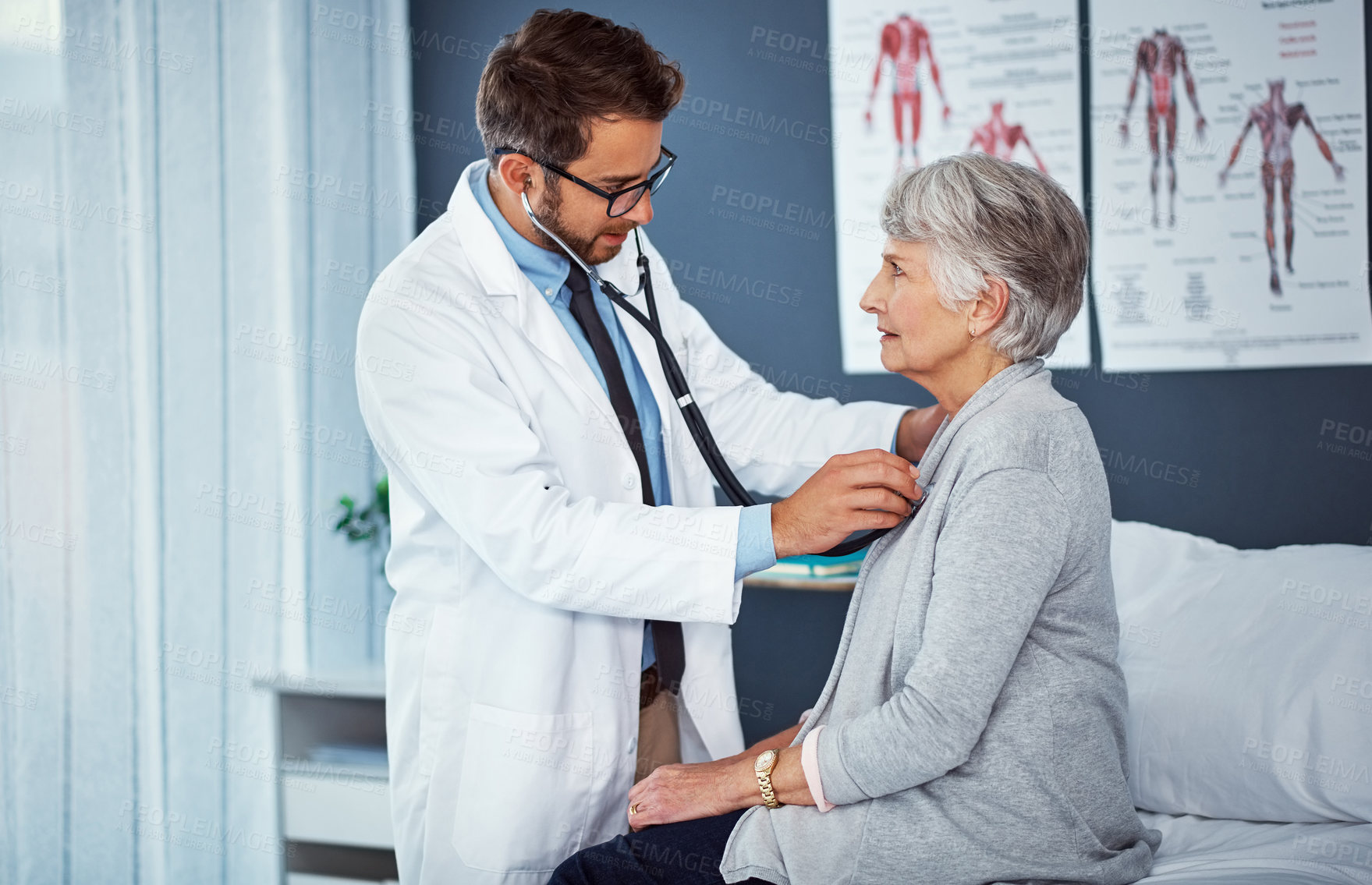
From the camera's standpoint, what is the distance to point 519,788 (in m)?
1.36

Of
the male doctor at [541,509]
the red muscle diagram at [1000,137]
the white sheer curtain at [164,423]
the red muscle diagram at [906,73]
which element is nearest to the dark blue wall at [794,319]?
the red muscle diagram at [906,73]

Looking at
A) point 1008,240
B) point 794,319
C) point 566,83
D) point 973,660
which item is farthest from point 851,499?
point 794,319

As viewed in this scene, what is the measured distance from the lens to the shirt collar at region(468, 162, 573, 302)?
1535 mm

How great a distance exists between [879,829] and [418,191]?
7.02ft

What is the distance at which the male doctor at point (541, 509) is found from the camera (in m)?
1.28

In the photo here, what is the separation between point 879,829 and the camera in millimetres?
1099

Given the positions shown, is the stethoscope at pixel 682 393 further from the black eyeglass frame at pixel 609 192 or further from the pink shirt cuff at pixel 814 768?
the pink shirt cuff at pixel 814 768

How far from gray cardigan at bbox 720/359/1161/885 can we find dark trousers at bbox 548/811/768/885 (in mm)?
50

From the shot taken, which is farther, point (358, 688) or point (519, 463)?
point (358, 688)

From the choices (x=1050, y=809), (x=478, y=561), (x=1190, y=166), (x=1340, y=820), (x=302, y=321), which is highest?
(x=1190, y=166)

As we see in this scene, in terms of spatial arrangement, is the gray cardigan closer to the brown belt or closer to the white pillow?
the white pillow

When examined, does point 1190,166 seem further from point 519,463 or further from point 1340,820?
point 519,463

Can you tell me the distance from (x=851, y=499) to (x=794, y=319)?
1.22 m

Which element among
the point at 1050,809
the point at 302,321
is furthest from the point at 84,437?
the point at 1050,809
